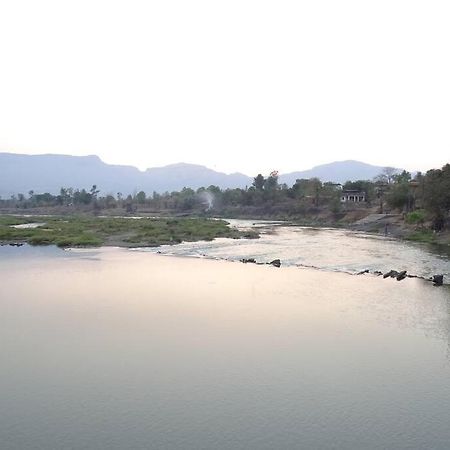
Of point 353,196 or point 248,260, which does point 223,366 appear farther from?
point 353,196

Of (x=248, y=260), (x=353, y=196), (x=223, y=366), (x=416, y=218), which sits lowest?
(x=223, y=366)

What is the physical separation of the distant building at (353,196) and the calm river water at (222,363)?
72.9m

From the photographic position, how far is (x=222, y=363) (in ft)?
45.3

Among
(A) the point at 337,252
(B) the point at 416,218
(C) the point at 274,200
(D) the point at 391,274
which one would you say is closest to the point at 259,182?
(C) the point at 274,200

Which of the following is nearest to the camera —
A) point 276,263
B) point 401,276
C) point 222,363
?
point 222,363

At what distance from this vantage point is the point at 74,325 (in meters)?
17.5

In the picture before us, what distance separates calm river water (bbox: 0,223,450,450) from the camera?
10.1 metres

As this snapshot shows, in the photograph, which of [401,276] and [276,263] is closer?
[401,276]

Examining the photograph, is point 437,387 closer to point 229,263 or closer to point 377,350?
point 377,350

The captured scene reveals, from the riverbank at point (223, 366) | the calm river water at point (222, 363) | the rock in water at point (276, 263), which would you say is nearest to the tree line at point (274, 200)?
the rock in water at point (276, 263)

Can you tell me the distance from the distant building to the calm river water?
→ 72.9 meters

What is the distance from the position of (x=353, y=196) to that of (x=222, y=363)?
89.9 metres

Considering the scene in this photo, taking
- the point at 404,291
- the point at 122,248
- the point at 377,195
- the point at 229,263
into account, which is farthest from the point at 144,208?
the point at 404,291

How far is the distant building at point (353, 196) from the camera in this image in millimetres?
97688
